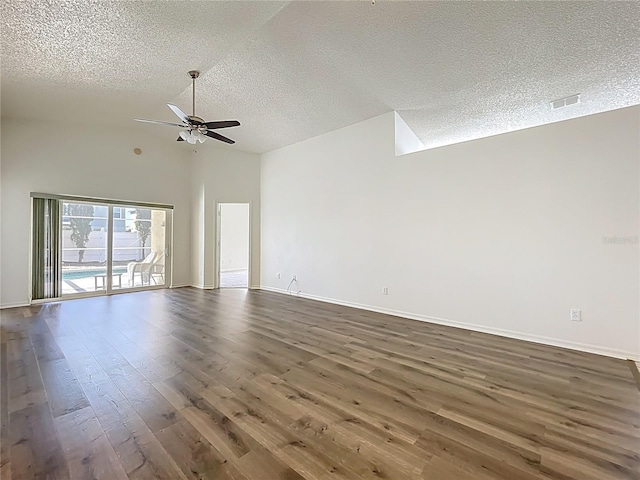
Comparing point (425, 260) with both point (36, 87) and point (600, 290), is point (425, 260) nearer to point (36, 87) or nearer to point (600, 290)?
point (600, 290)

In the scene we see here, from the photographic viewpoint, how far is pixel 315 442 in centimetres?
177

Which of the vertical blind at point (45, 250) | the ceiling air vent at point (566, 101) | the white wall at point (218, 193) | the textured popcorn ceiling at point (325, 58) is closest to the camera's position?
the textured popcorn ceiling at point (325, 58)

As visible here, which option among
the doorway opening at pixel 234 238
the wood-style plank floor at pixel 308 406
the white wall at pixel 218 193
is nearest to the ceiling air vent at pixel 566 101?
the wood-style plank floor at pixel 308 406

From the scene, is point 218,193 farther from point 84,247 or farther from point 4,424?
point 4,424

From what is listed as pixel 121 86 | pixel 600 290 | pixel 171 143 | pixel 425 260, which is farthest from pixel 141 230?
pixel 600 290

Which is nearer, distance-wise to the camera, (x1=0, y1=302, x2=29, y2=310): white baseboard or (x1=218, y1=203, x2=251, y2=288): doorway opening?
(x1=0, y1=302, x2=29, y2=310): white baseboard

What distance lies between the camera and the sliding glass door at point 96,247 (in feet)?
18.1

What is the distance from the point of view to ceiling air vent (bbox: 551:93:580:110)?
4.03 m

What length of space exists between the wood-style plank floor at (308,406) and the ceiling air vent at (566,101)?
341 centimetres

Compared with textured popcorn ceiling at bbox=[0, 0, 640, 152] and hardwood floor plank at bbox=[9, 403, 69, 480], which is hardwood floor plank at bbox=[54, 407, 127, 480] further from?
textured popcorn ceiling at bbox=[0, 0, 640, 152]

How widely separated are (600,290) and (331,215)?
4.05 m

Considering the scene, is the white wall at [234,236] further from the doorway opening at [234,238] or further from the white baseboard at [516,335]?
the white baseboard at [516,335]

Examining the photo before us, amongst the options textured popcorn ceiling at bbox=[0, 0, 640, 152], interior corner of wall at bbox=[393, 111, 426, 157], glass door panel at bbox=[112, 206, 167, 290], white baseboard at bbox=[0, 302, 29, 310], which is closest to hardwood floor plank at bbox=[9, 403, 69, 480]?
textured popcorn ceiling at bbox=[0, 0, 640, 152]

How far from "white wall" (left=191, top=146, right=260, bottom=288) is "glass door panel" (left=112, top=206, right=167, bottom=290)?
93cm
